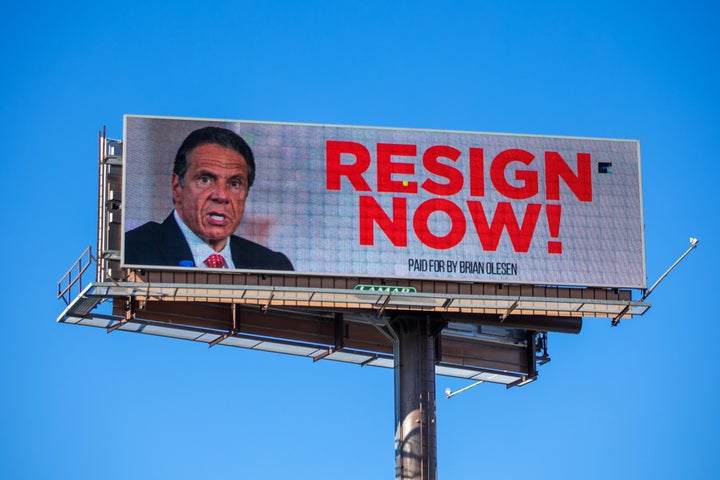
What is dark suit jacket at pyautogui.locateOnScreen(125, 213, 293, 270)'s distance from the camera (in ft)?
265

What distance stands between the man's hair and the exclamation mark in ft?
49.3

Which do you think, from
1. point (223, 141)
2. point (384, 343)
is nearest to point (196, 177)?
point (223, 141)

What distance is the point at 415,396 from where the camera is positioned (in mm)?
85812

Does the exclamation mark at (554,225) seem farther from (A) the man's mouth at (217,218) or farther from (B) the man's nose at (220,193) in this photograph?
(A) the man's mouth at (217,218)

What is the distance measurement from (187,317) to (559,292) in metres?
18.5

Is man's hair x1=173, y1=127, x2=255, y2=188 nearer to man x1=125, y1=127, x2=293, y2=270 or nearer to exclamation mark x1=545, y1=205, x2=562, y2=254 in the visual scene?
man x1=125, y1=127, x2=293, y2=270

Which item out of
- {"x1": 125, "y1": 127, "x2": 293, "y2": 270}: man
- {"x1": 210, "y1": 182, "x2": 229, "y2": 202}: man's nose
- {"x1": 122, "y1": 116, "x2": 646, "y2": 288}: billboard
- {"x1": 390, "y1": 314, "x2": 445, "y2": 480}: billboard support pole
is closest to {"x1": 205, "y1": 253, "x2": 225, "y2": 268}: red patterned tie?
{"x1": 125, "y1": 127, "x2": 293, "y2": 270}: man

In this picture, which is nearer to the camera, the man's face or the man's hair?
the man's face

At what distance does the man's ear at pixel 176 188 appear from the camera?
82375 millimetres

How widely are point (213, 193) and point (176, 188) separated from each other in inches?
71.9

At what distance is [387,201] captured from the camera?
8456 cm

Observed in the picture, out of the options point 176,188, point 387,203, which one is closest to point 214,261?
point 176,188

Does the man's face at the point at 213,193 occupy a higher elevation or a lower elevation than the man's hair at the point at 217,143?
lower

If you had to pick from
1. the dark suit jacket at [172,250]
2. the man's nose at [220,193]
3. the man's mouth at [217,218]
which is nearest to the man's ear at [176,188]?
the dark suit jacket at [172,250]
